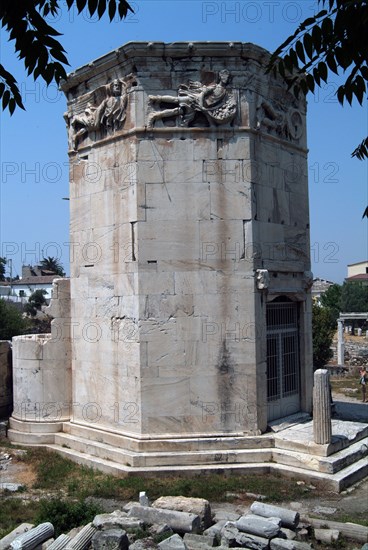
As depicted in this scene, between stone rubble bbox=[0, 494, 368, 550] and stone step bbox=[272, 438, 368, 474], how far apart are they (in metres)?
2.19

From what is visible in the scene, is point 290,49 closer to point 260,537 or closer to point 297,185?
point 260,537

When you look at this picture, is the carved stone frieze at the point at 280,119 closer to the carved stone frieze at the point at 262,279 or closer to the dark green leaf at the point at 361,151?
the carved stone frieze at the point at 262,279

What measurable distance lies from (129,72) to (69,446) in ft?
28.5

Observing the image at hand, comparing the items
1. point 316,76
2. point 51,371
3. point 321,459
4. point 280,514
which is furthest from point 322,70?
point 51,371

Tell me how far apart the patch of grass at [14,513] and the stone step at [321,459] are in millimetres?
4915

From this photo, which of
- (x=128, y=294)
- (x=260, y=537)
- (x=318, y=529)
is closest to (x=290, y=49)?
(x=260, y=537)

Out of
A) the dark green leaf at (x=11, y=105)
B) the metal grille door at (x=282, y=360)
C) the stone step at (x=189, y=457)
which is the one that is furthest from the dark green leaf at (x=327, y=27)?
the metal grille door at (x=282, y=360)

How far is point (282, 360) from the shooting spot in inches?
525

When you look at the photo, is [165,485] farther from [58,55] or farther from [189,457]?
[58,55]

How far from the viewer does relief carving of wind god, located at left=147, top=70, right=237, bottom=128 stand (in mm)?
11938

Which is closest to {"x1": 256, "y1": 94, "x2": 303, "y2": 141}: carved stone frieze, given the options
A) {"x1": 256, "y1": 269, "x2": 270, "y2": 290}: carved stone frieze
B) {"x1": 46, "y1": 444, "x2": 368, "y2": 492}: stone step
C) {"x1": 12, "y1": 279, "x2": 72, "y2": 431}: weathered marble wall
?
{"x1": 256, "y1": 269, "x2": 270, "y2": 290}: carved stone frieze

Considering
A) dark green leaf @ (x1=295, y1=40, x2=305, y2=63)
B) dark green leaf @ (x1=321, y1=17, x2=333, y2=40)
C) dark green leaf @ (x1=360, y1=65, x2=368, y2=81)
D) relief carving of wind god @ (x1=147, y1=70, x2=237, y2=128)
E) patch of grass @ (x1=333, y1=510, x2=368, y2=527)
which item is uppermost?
relief carving of wind god @ (x1=147, y1=70, x2=237, y2=128)

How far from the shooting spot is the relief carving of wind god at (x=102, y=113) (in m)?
12.3

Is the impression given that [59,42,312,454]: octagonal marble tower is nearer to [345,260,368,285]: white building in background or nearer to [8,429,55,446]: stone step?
[8,429,55,446]: stone step
